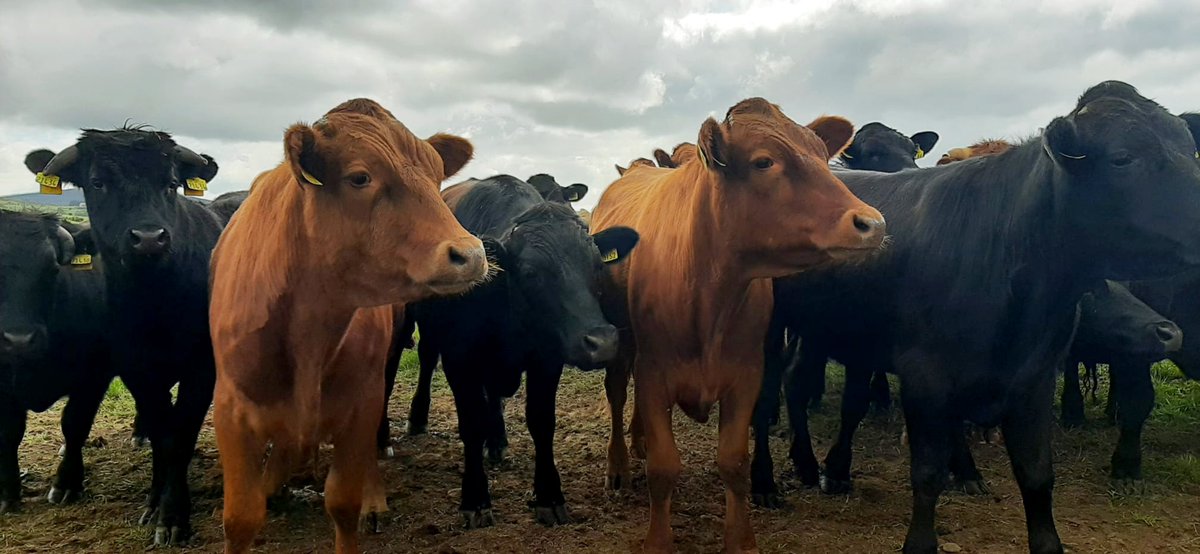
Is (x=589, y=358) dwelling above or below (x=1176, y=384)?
above

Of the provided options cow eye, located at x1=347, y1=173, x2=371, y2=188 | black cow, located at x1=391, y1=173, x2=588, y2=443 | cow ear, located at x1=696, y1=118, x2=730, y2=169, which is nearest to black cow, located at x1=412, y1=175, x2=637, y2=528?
black cow, located at x1=391, y1=173, x2=588, y2=443

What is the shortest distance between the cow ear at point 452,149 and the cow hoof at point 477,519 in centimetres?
211

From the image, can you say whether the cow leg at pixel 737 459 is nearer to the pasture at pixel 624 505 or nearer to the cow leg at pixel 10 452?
the pasture at pixel 624 505

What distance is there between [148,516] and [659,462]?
3.16m

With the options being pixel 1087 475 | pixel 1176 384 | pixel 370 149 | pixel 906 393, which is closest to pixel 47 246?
pixel 370 149

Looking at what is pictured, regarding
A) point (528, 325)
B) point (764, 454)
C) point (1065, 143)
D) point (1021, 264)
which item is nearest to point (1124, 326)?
point (1021, 264)

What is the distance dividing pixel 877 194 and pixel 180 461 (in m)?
4.45

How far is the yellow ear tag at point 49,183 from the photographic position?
4.51 metres

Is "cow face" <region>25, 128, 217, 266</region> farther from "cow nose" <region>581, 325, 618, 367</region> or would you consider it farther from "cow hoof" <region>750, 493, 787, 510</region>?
"cow hoof" <region>750, 493, 787, 510</region>

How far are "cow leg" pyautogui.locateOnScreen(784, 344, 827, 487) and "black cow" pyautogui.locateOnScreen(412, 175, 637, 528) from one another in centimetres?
180

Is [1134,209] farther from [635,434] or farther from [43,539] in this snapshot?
[43,539]

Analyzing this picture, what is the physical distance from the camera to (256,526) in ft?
10.2

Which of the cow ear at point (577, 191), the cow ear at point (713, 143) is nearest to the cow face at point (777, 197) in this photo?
the cow ear at point (713, 143)

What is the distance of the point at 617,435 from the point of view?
534 centimetres
